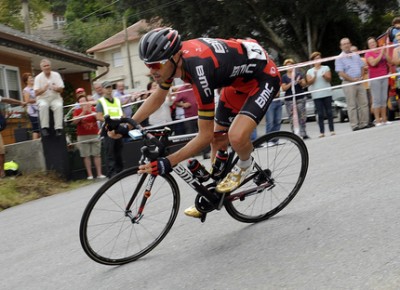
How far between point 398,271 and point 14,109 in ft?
30.9

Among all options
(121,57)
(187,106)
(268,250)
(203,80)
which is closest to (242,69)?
(203,80)

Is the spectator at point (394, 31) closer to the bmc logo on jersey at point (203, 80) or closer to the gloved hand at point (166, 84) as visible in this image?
the gloved hand at point (166, 84)

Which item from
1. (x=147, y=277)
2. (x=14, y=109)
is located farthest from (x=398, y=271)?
(x=14, y=109)

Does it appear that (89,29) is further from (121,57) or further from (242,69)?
(242,69)

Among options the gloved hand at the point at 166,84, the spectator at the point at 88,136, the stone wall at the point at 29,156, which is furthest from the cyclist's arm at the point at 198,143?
the stone wall at the point at 29,156

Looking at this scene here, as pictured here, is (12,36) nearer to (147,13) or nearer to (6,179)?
(6,179)

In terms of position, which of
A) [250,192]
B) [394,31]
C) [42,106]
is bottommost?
[250,192]

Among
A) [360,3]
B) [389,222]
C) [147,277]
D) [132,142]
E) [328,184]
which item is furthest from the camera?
[360,3]

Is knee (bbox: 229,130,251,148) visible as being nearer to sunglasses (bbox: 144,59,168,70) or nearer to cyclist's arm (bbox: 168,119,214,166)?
cyclist's arm (bbox: 168,119,214,166)

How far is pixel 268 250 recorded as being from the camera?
14.8 feet

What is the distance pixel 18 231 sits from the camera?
277 inches

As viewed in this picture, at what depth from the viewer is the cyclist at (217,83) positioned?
4.39 meters

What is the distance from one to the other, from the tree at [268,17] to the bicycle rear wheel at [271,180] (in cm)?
2374

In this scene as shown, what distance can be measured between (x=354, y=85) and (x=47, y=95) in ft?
21.6
